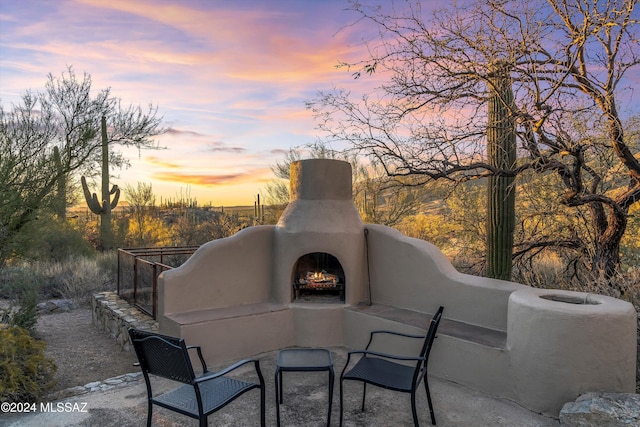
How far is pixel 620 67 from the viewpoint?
18.7ft

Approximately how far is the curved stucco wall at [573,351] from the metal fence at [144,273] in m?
5.18

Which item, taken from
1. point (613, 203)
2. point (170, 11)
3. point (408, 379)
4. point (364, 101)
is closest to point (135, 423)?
point (408, 379)

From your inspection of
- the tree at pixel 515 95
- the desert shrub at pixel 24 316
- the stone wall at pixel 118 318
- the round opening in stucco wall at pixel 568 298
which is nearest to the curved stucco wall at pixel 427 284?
the round opening in stucco wall at pixel 568 298

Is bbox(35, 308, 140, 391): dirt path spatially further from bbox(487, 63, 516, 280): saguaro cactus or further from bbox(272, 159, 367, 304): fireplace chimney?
bbox(487, 63, 516, 280): saguaro cactus

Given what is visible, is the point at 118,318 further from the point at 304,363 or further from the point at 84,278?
the point at 84,278

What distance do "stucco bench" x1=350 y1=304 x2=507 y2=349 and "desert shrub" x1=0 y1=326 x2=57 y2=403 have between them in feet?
13.0

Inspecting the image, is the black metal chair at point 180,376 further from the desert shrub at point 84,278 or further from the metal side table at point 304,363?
the desert shrub at point 84,278

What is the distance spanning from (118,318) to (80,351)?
0.78 metres

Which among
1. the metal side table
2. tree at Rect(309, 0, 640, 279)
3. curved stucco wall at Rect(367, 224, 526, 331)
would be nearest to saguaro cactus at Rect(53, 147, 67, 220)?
tree at Rect(309, 0, 640, 279)

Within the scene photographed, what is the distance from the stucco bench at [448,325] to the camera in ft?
14.7

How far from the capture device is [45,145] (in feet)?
28.2

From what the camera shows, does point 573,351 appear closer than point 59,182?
Yes

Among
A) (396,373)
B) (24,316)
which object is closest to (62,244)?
(24,316)

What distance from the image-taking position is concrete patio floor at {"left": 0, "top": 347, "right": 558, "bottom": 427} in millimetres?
3740
